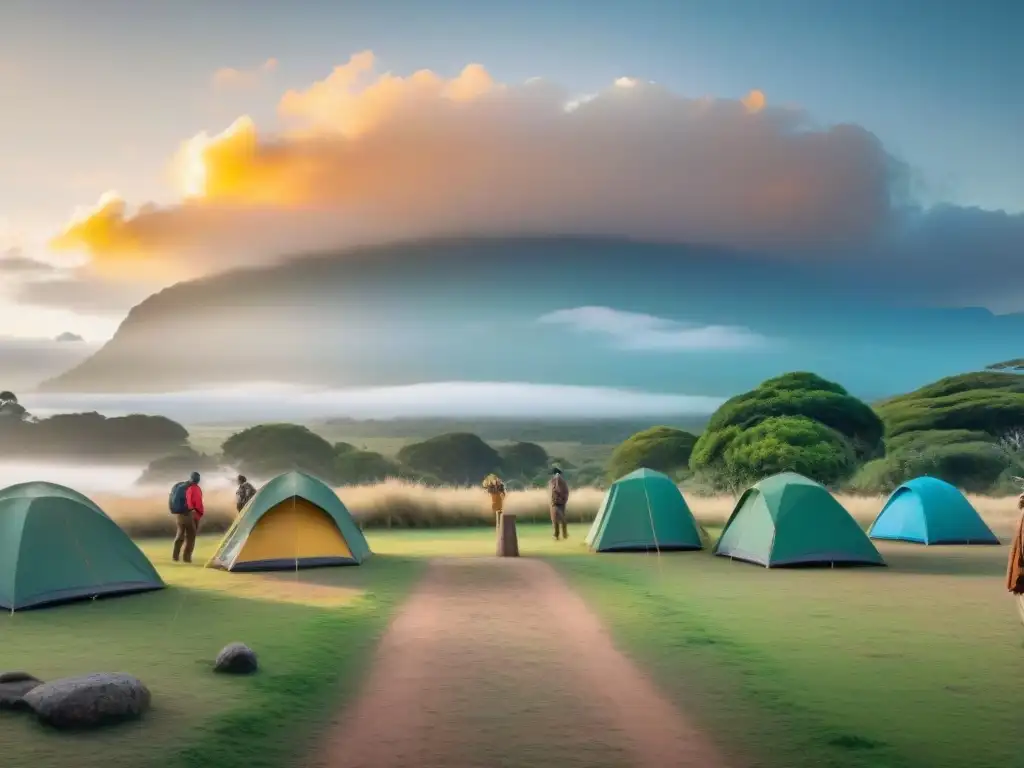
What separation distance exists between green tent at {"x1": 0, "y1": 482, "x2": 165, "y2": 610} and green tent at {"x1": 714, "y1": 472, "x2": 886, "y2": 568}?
12.8 m

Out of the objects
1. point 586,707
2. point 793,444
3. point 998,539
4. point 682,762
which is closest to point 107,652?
point 586,707

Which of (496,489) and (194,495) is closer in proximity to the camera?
(194,495)

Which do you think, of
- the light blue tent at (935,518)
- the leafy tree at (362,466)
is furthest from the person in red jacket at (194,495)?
the leafy tree at (362,466)

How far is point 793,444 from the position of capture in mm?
51125

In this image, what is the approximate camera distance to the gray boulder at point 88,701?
873 centimetres

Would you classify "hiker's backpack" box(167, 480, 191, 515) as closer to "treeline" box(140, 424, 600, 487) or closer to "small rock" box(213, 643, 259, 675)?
"small rock" box(213, 643, 259, 675)

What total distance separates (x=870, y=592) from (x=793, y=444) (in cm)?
3416

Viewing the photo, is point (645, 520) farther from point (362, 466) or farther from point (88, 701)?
point (362, 466)

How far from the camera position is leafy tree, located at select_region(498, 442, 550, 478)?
362ft

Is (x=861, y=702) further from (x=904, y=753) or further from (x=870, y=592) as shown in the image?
(x=870, y=592)

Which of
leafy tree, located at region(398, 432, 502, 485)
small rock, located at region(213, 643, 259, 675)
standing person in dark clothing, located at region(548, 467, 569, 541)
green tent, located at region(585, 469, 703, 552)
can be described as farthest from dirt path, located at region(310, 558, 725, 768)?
leafy tree, located at region(398, 432, 502, 485)

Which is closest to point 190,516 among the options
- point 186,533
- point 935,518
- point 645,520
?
point 186,533

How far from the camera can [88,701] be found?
877cm

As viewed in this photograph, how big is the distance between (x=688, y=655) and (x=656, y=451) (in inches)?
2525
